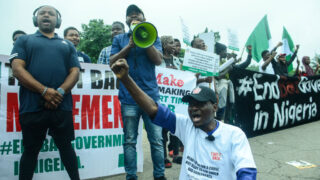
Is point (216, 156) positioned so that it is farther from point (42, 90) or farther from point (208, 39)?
point (208, 39)

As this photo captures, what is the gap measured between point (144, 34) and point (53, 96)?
102 cm

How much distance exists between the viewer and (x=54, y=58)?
2561 mm

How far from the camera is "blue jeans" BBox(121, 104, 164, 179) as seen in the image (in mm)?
2719

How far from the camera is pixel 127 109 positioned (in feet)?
9.09

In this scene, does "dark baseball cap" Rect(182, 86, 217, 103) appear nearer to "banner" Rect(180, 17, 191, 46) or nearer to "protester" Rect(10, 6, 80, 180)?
"protester" Rect(10, 6, 80, 180)

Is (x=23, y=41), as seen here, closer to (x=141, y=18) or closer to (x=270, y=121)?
(x=141, y=18)

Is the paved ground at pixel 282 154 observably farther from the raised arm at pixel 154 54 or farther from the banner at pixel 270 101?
the raised arm at pixel 154 54

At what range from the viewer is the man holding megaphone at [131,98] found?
2736mm

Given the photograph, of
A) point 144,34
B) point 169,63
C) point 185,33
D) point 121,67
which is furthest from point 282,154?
point 121,67

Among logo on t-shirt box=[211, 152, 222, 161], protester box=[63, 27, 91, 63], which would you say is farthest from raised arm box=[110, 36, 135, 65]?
protester box=[63, 27, 91, 63]

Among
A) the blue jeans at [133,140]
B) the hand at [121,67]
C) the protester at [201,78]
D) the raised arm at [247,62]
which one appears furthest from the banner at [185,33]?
the hand at [121,67]

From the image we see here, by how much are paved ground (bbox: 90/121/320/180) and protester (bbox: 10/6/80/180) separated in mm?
1090

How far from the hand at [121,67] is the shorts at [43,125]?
1164 millimetres

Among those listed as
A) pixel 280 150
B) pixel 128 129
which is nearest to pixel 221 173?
pixel 128 129
